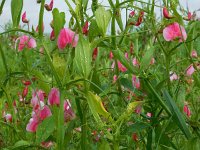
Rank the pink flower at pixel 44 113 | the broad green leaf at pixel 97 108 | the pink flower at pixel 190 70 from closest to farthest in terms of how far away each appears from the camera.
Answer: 1. the broad green leaf at pixel 97 108
2. the pink flower at pixel 44 113
3. the pink flower at pixel 190 70

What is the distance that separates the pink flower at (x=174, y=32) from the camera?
1.19 m

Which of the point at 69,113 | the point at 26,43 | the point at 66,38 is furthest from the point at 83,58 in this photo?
the point at 26,43

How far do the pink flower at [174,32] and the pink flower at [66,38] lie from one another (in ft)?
0.81

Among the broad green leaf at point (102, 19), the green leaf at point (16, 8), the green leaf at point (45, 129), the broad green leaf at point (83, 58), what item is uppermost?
the green leaf at point (16, 8)

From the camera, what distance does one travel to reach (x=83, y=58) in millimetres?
986

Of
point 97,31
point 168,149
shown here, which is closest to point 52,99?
point 97,31

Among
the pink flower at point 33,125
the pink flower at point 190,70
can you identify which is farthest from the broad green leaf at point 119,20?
the pink flower at point 33,125

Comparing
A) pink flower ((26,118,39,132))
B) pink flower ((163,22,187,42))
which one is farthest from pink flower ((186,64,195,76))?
pink flower ((26,118,39,132))

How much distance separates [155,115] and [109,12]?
0.28 metres

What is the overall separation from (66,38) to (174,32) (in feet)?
0.95

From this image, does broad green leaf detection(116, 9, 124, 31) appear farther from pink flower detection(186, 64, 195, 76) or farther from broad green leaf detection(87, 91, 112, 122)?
broad green leaf detection(87, 91, 112, 122)

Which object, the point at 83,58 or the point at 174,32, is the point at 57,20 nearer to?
the point at 83,58

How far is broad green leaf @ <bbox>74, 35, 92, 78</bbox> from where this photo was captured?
3.21 ft

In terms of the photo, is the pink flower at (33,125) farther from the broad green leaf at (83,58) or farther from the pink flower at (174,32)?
the pink flower at (174,32)
